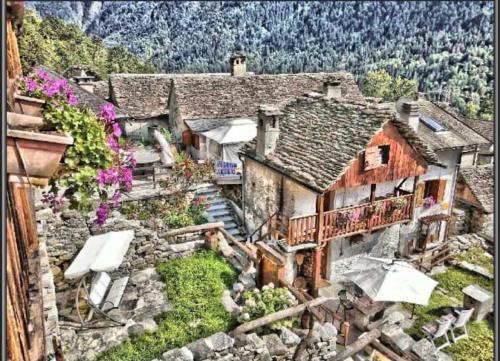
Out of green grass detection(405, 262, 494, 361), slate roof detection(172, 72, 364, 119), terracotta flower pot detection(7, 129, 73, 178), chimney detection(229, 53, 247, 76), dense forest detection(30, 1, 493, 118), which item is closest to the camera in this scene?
terracotta flower pot detection(7, 129, 73, 178)

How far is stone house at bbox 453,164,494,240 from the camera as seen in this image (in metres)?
19.2

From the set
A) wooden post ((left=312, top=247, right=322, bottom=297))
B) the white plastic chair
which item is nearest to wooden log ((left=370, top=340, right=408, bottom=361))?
the white plastic chair

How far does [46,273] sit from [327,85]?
12.3 meters

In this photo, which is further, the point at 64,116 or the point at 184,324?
the point at 184,324

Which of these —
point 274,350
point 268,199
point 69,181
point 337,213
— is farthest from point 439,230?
point 69,181

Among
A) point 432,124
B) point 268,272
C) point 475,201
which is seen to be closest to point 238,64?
point 432,124

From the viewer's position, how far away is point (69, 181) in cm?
319

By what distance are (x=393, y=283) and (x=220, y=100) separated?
15.4 meters

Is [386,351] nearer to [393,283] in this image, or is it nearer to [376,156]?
[393,283]

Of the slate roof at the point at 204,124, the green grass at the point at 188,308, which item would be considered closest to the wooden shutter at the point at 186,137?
the slate roof at the point at 204,124

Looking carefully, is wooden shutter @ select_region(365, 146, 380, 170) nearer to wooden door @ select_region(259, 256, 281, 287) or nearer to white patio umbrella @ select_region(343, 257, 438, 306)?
white patio umbrella @ select_region(343, 257, 438, 306)

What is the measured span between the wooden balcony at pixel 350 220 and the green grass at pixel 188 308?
9.44 ft

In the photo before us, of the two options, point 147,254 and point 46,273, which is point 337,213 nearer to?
point 147,254

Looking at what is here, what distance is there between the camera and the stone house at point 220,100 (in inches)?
777
